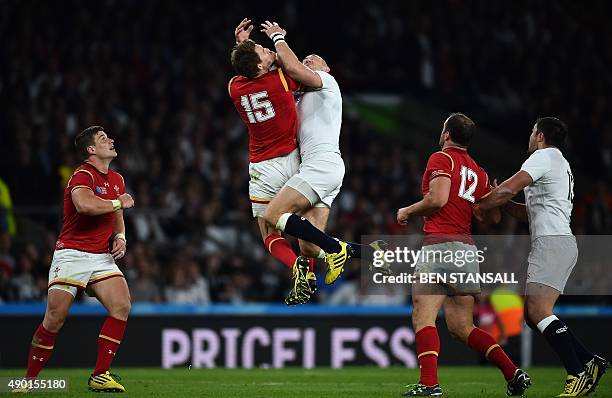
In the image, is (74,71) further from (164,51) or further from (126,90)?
(164,51)

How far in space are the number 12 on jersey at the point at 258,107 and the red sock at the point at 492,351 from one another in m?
2.61

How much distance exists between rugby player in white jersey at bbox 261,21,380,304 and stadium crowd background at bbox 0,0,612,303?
20.9 ft

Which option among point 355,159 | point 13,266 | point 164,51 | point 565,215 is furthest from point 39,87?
point 565,215

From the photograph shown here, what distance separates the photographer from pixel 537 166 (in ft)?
32.0

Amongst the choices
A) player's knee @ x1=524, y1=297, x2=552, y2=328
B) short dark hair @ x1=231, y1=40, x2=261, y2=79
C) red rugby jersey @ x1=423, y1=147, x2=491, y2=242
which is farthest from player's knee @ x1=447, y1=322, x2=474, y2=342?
short dark hair @ x1=231, y1=40, x2=261, y2=79

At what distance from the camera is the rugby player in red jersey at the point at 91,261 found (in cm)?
996

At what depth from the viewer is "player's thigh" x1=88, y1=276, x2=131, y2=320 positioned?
1011 centimetres

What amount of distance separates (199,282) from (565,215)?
767 centimetres

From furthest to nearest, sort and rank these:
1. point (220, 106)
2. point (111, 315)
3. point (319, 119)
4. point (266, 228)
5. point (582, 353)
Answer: point (220, 106) < point (266, 228) < point (319, 119) < point (111, 315) < point (582, 353)

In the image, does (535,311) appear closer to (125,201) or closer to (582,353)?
(582,353)

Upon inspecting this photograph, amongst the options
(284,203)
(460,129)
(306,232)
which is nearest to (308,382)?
(306,232)

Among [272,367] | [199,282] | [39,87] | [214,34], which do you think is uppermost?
[214,34]

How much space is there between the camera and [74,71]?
1945cm

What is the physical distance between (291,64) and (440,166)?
5.27 ft
